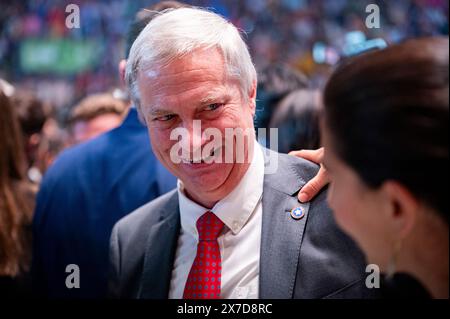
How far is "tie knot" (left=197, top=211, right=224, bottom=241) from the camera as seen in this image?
4.71ft

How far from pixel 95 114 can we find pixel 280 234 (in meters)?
1.62

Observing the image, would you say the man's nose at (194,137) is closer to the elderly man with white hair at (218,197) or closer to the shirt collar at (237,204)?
the elderly man with white hair at (218,197)

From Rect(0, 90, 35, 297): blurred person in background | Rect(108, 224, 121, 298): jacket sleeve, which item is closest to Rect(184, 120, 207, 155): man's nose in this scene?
Rect(108, 224, 121, 298): jacket sleeve

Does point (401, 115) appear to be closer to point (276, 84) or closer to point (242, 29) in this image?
point (242, 29)

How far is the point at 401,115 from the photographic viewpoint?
885mm

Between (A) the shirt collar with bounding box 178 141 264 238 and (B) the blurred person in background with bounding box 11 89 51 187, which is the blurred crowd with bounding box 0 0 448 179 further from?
(A) the shirt collar with bounding box 178 141 264 238

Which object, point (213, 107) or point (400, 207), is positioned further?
point (213, 107)

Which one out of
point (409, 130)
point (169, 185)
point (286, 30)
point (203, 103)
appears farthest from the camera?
point (286, 30)

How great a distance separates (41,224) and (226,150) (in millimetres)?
776

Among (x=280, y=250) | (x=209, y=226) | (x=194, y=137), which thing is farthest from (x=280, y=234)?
(x=194, y=137)

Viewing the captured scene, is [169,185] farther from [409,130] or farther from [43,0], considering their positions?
[43,0]

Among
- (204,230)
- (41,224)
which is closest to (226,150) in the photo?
(204,230)

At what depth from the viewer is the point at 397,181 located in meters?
0.91

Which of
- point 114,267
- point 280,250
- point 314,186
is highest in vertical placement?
point 314,186
